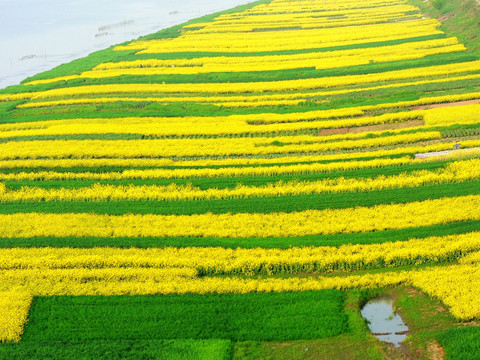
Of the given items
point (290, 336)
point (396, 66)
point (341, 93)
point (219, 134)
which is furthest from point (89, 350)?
point (396, 66)

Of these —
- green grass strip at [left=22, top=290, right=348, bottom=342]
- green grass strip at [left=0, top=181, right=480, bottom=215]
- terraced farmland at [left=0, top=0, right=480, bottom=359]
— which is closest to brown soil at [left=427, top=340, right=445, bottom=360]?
terraced farmland at [left=0, top=0, right=480, bottom=359]

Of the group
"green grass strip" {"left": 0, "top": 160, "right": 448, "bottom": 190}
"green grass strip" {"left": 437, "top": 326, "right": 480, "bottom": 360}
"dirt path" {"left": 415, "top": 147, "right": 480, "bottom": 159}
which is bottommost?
"green grass strip" {"left": 437, "top": 326, "right": 480, "bottom": 360}

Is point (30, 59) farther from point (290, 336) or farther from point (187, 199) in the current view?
point (290, 336)

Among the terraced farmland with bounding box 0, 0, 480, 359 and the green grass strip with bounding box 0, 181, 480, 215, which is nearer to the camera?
the terraced farmland with bounding box 0, 0, 480, 359

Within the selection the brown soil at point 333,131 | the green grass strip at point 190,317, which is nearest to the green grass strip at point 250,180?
the brown soil at point 333,131

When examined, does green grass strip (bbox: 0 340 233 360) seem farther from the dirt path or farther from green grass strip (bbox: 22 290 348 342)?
the dirt path
